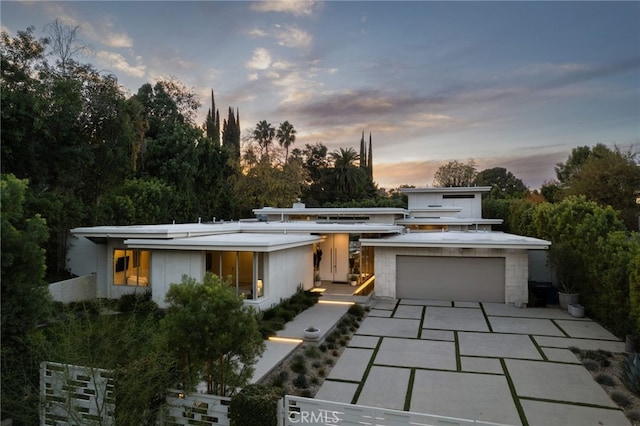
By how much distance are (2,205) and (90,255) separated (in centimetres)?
1210

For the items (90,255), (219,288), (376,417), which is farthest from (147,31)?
(376,417)

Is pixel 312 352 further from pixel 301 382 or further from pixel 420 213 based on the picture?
pixel 420 213

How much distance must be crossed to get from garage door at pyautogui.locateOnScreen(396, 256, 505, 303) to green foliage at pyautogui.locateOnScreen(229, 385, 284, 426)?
38.8 ft

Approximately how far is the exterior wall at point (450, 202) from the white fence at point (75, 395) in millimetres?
32002

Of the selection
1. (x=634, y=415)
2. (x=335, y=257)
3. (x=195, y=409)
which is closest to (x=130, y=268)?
(x=335, y=257)

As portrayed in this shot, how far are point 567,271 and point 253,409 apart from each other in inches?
534

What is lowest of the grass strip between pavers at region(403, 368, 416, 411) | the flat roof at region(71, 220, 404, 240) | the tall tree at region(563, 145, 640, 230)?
the grass strip between pavers at region(403, 368, 416, 411)

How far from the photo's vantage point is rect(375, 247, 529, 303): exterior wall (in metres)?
15.1

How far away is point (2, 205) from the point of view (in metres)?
5.95

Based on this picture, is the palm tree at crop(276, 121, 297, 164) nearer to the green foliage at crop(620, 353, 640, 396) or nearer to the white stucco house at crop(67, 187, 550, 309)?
the white stucco house at crop(67, 187, 550, 309)

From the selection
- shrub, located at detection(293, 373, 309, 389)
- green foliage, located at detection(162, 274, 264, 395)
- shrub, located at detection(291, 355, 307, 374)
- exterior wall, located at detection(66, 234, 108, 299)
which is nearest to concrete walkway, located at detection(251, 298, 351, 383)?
shrub, located at detection(291, 355, 307, 374)

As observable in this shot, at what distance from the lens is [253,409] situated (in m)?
5.26

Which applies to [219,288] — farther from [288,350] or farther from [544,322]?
[544,322]

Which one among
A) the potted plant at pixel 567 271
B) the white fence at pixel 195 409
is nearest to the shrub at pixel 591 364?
the potted plant at pixel 567 271
